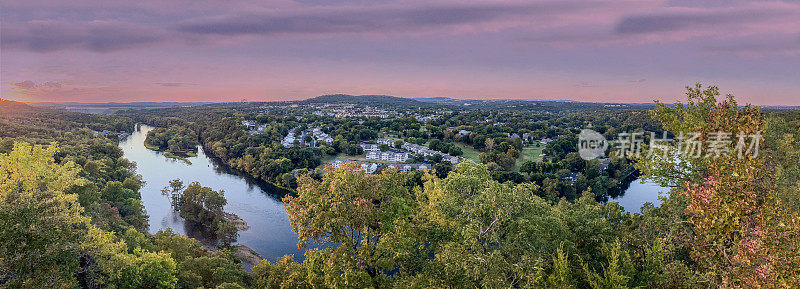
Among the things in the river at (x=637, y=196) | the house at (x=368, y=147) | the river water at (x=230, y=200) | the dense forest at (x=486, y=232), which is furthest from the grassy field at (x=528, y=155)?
the dense forest at (x=486, y=232)

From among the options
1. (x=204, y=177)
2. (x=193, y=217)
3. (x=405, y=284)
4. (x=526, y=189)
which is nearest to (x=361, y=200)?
(x=405, y=284)

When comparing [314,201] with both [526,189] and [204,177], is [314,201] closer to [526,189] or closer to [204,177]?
[526,189]

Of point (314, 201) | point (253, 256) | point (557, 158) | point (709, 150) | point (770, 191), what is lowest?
point (253, 256)

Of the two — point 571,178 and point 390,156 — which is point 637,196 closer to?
point 571,178

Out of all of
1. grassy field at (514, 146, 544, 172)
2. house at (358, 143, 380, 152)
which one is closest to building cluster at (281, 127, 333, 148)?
house at (358, 143, 380, 152)

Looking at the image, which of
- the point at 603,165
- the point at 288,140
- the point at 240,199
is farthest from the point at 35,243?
the point at 288,140

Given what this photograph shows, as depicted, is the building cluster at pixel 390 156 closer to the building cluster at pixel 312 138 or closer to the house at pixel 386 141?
the house at pixel 386 141
